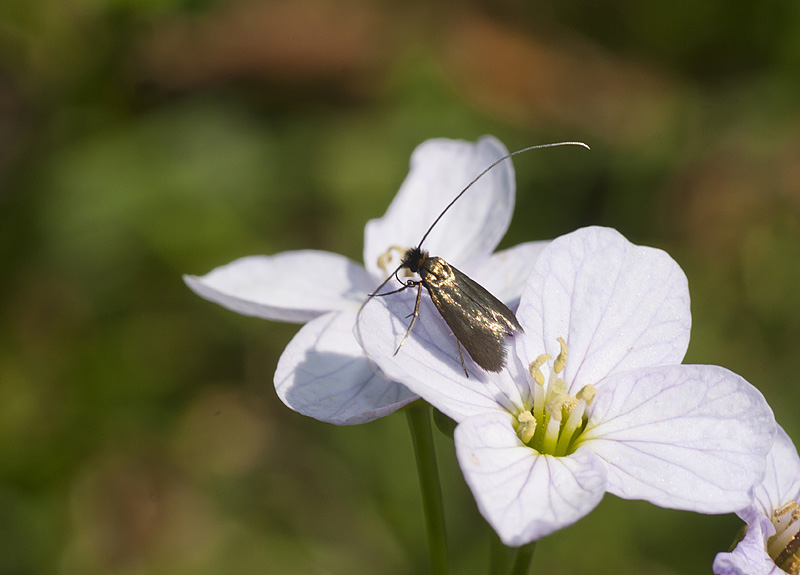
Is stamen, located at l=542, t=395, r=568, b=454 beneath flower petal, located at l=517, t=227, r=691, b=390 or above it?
beneath

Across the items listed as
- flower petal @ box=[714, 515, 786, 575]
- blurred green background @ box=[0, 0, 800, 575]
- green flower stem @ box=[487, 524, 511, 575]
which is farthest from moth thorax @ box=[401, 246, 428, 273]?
blurred green background @ box=[0, 0, 800, 575]

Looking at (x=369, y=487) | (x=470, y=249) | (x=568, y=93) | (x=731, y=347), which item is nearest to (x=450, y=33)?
(x=568, y=93)

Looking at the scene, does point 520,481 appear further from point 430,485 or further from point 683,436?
point 430,485

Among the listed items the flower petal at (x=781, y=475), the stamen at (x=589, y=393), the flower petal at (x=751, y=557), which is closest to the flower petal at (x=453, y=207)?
the stamen at (x=589, y=393)

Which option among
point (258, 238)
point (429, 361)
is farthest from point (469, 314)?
point (258, 238)

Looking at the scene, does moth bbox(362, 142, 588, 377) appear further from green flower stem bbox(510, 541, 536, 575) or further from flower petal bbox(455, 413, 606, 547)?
green flower stem bbox(510, 541, 536, 575)

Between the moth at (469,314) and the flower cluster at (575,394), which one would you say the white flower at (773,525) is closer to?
the flower cluster at (575,394)

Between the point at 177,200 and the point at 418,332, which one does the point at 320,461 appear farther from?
the point at 418,332

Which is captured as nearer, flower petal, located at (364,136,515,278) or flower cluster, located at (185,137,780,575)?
flower cluster, located at (185,137,780,575)
